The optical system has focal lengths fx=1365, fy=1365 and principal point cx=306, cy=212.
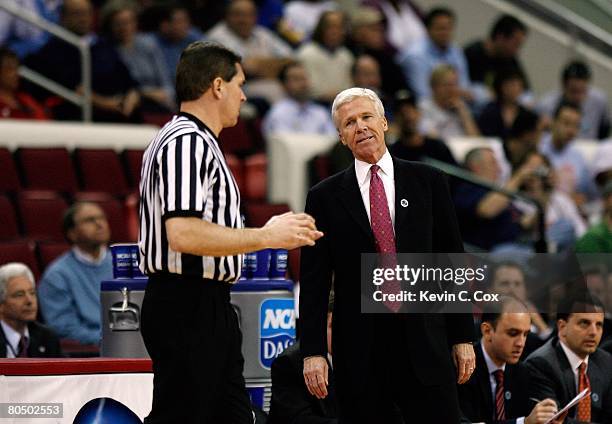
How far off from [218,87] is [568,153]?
752cm

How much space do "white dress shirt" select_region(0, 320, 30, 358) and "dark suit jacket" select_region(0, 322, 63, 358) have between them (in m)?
0.05

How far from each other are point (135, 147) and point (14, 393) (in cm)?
489

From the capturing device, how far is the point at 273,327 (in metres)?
6.12

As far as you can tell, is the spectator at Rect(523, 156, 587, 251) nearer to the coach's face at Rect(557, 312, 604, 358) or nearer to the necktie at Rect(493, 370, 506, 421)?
the coach's face at Rect(557, 312, 604, 358)

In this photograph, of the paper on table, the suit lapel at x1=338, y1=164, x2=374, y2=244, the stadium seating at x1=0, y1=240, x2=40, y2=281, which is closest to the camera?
the suit lapel at x1=338, y1=164, x2=374, y2=244

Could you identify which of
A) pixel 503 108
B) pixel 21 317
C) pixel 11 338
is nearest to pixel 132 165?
pixel 21 317

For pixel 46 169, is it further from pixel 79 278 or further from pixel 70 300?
pixel 70 300

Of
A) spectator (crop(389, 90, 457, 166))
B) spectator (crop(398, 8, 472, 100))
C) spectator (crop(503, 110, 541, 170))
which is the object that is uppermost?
spectator (crop(398, 8, 472, 100))

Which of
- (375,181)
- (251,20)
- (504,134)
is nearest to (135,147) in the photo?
(251,20)

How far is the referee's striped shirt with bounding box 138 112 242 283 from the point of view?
4.32 meters

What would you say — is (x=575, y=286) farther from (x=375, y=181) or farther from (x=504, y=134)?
(x=504, y=134)

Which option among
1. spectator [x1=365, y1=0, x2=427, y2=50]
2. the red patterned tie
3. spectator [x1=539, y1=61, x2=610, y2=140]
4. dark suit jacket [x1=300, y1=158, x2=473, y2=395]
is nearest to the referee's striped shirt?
dark suit jacket [x1=300, y1=158, x2=473, y2=395]

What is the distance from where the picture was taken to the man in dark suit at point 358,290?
184 inches

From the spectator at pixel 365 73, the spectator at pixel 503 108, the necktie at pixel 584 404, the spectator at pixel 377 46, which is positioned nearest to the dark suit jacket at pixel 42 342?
the necktie at pixel 584 404
